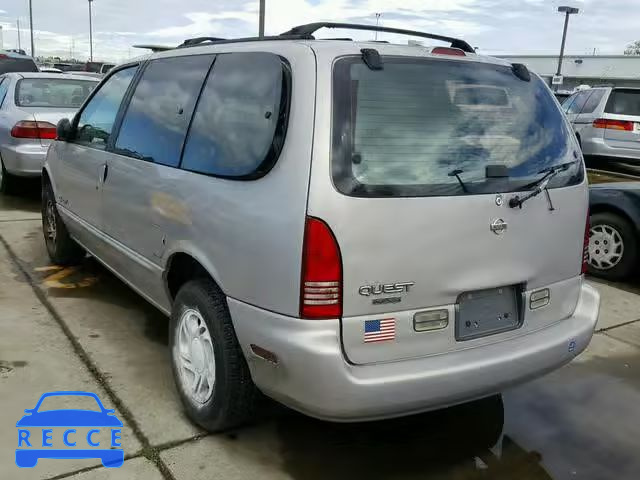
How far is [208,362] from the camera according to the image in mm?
Result: 2910

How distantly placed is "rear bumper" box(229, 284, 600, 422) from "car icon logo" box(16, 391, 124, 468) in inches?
31.6

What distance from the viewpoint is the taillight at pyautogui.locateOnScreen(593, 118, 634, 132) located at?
12.1 m

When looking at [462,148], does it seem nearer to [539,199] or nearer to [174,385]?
[539,199]

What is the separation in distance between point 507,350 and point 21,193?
24.9 feet

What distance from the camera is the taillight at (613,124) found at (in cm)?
1208

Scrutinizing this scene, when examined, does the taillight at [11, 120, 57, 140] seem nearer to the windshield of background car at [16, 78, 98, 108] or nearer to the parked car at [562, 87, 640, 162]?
the windshield of background car at [16, 78, 98, 108]

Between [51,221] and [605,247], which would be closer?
[51,221]

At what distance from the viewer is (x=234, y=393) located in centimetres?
276

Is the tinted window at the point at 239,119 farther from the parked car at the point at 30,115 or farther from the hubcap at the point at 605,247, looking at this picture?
the parked car at the point at 30,115

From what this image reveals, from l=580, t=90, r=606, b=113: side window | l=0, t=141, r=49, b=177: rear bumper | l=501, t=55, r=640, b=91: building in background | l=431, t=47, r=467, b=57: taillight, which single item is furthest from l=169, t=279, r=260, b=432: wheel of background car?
l=501, t=55, r=640, b=91: building in background

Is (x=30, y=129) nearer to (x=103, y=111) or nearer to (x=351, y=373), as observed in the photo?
(x=103, y=111)

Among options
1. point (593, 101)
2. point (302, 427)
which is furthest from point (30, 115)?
point (593, 101)

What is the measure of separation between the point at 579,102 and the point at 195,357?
41.2 feet

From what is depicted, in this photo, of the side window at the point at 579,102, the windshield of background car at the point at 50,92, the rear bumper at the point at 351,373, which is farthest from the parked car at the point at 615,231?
the side window at the point at 579,102
